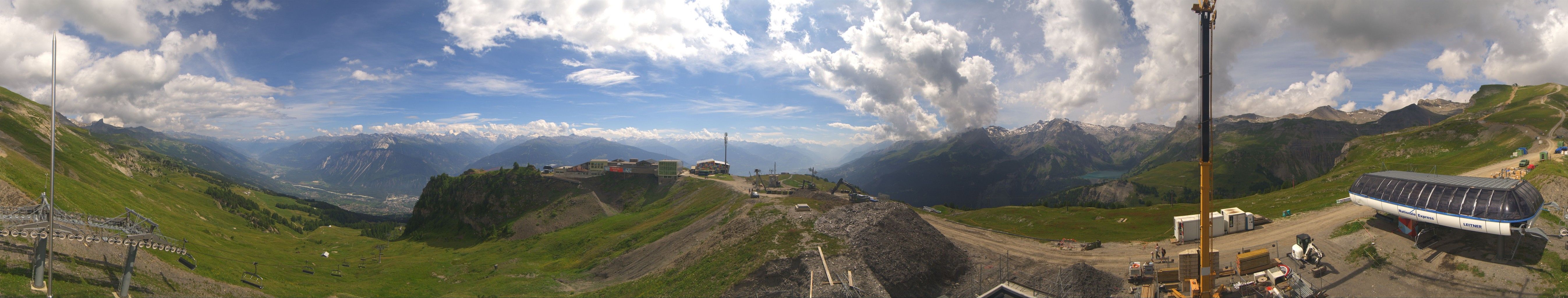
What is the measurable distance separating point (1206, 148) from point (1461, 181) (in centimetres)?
Result: 2368

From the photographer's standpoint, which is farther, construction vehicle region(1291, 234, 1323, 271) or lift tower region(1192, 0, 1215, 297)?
construction vehicle region(1291, 234, 1323, 271)

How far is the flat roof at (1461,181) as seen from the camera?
3453 centimetres

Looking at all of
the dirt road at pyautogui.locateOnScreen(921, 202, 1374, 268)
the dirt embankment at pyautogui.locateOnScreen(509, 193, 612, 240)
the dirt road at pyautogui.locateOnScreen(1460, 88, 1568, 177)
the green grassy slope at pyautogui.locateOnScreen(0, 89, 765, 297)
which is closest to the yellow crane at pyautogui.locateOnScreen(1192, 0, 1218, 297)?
the dirt road at pyautogui.locateOnScreen(921, 202, 1374, 268)

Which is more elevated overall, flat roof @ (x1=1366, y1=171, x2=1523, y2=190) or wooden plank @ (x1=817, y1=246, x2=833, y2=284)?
flat roof @ (x1=1366, y1=171, x2=1523, y2=190)

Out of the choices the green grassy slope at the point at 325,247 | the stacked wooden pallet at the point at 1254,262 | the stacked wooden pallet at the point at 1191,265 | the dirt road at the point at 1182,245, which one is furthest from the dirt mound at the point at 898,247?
the stacked wooden pallet at the point at 1254,262

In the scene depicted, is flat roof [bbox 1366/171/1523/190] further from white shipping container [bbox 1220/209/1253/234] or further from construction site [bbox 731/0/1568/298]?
white shipping container [bbox 1220/209/1253/234]

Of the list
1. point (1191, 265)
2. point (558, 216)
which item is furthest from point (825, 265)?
point (558, 216)

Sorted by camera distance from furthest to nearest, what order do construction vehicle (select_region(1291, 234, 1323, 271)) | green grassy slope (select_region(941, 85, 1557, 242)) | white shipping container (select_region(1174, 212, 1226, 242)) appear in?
green grassy slope (select_region(941, 85, 1557, 242))
white shipping container (select_region(1174, 212, 1226, 242))
construction vehicle (select_region(1291, 234, 1323, 271))

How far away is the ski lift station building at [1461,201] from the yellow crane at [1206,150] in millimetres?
17571

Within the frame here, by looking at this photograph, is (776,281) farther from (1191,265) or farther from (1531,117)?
(1531,117)

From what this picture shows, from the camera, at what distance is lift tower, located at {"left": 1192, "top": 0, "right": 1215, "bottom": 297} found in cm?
3328

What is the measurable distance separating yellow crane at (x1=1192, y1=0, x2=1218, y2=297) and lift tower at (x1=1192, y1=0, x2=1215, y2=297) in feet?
0.07

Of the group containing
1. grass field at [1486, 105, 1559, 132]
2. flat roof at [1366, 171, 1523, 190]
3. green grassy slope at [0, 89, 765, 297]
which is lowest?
green grassy slope at [0, 89, 765, 297]

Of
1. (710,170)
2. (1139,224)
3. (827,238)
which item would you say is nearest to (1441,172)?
(1139,224)
